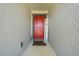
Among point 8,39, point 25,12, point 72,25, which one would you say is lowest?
point 8,39

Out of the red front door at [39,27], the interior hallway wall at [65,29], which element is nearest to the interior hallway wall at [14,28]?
the red front door at [39,27]

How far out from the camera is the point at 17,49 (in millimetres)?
Answer: 1486

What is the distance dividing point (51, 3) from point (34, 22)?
0.25 m

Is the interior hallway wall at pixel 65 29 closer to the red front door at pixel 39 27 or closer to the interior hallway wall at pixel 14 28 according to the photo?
the red front door at pixel 39 27

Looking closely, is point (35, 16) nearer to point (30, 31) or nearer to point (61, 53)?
point (30, 31)

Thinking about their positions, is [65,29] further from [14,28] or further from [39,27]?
[14,28]

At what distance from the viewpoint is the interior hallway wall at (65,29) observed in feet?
4.64

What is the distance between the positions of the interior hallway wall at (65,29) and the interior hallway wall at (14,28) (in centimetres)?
25

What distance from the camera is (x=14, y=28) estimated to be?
1471 mm

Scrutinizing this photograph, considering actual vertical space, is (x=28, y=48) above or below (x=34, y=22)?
below

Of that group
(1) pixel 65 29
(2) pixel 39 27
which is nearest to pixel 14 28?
(2) pixel 39 27

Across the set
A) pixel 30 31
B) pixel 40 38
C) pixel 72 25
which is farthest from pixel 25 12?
pixel 72 25

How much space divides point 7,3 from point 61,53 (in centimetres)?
72

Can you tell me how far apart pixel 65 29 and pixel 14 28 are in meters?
0.50
